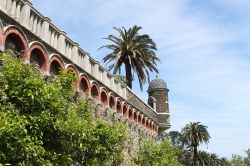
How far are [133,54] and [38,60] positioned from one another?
20.0 meters

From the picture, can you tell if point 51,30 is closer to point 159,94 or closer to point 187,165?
point 159,94

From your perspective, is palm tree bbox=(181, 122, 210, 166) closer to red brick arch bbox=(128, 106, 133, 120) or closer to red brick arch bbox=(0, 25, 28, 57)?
red brick arch bbox=(128, 106, 133, 120)

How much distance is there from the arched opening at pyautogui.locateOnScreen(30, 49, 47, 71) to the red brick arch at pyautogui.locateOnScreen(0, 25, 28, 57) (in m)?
0.93

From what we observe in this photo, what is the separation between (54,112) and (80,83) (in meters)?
7.36

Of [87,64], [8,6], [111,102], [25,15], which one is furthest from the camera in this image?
[111,102]

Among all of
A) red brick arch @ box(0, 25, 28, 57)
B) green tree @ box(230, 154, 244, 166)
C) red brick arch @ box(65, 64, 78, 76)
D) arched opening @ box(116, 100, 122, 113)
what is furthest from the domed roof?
green tree @ box(230, 154, 244, 166)

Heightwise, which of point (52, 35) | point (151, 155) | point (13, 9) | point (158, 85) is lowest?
point (151, 155)

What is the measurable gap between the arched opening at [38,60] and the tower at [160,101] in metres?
23.5

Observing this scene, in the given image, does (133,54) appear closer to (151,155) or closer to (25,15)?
(151,155)

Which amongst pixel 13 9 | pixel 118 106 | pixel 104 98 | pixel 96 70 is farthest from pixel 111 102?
pixel 13 9

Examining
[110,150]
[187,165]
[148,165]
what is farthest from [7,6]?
[187,165]

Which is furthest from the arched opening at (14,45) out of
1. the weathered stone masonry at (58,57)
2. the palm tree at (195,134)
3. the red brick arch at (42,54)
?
the palm tree at (195,134)

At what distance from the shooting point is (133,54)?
34.1 metres

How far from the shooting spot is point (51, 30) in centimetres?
1602
